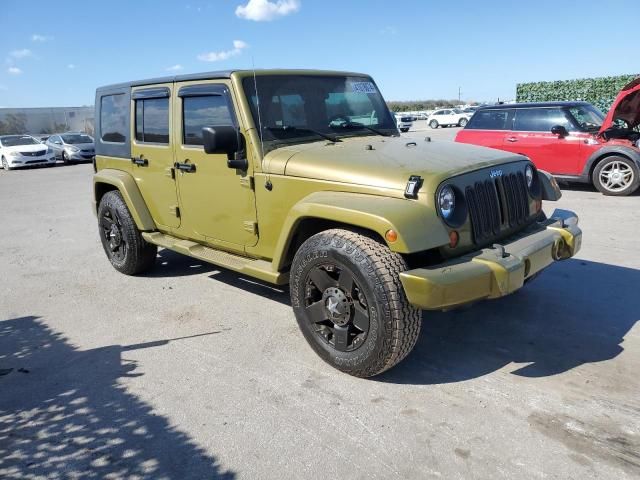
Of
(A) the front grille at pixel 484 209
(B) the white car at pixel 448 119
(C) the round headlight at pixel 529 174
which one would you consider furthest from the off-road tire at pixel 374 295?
(B) the white car at pixel 448 119

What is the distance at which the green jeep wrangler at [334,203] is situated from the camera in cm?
298

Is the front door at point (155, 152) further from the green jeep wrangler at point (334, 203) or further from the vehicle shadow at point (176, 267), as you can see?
the vehicle shadow at point (176, 267)

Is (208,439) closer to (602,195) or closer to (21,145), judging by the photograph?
(602,195)

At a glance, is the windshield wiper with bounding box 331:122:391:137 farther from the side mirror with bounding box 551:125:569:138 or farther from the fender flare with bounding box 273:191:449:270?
the side mirror with bounding box 551:125:569:138

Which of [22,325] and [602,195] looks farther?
[602,195]

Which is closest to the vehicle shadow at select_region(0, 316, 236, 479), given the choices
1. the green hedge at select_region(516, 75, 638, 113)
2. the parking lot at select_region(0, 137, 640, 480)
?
the parking lot at select_region(0, 137, 640, 480)

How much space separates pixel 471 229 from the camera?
10.7 ft

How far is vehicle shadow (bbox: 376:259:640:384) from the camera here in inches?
133

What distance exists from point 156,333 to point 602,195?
8.23m

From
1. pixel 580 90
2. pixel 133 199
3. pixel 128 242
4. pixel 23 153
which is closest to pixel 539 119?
pixel 133 199

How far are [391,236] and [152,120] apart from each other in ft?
10.2

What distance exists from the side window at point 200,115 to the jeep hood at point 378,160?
623mm

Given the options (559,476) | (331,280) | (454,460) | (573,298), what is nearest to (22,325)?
(331,280)

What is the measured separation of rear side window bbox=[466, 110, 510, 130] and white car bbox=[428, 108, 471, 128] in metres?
27.9
